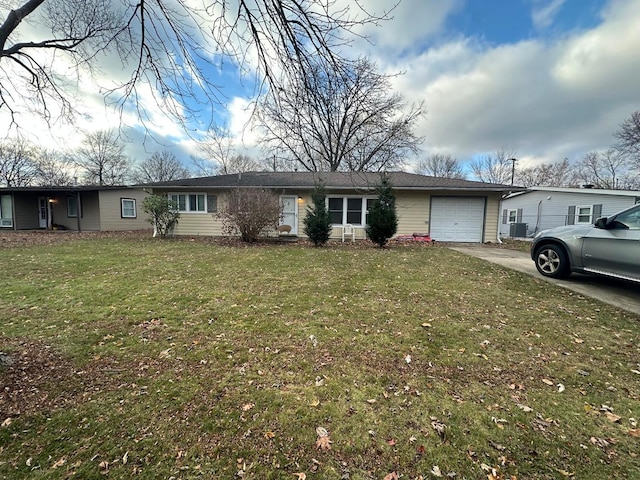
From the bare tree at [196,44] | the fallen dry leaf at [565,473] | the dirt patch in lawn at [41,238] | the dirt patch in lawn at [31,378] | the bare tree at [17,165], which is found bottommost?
the fallen dry leaf at [565,473]

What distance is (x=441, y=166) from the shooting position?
40.6 m

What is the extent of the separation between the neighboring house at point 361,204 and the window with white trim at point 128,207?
582 centimetres

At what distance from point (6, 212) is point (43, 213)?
1.83 metres

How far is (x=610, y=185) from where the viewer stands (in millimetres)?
31078

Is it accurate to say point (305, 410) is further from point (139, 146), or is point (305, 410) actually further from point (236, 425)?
point (139, 146)

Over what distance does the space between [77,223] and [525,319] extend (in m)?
23.6

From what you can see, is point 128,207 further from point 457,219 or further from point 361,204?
point 457,219

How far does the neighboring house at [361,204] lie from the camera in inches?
518

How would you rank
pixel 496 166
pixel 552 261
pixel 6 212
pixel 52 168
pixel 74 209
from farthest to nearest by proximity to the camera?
pixel 496 166 < pixel 52 168 < pixel 74 209 < pixel 6 212 < pixel 552 261

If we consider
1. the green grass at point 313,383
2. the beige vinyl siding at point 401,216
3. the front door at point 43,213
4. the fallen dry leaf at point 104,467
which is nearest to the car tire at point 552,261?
the green grass at point 313,383

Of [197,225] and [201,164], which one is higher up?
[201,164]

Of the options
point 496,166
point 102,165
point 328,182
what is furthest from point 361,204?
point 496,166

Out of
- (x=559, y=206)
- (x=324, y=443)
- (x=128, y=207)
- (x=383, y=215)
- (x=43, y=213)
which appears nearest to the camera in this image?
(x=324, y=443)

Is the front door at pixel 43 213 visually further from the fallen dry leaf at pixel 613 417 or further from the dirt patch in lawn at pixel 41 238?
the fallen dry leaf at pixel 613 417
